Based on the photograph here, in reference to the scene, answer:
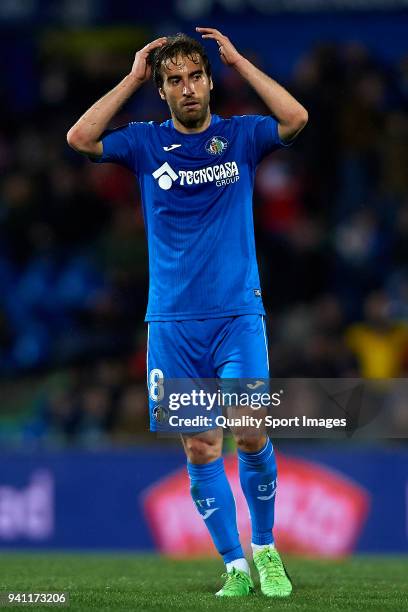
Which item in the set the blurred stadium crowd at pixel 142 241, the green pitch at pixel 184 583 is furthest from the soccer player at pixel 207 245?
the blurred stadium crowd at pixel 142 241

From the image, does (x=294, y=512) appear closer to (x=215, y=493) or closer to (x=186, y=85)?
(x=215, y=493)

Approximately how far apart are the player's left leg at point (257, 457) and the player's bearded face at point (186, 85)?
98 centimetres

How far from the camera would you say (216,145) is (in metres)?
6.28

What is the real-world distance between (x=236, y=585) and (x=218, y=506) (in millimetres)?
377

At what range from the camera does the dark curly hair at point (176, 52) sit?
6.15 m

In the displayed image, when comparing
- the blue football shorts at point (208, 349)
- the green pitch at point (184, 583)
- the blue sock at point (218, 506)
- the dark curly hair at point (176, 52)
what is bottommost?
the green pitch at point (184, 583)

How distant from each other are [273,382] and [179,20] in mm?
7724

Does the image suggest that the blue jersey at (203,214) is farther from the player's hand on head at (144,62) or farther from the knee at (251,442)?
the knee at (251,442)

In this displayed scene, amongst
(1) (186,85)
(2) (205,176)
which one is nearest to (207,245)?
(2) (205,176)

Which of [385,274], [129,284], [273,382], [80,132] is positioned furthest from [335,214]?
[80,132]

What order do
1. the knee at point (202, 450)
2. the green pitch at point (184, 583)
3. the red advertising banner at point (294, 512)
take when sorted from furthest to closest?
the red advertising banner at point (294, 512), the knee at point (202, 450), the green pitch at point (184, 583)

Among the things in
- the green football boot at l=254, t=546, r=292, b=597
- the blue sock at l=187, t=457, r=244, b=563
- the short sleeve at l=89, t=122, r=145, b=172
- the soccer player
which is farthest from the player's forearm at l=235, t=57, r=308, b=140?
the green football boot at l=254, t=546, r=292, b=597

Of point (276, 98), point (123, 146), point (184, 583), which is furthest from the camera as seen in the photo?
point (184, 583)

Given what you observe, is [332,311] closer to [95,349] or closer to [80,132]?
[95,349]
